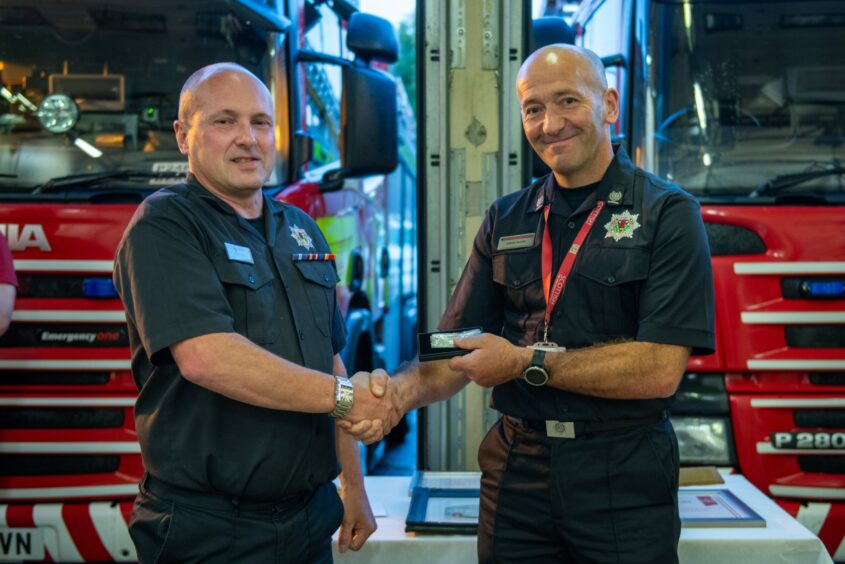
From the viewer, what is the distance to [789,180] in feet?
13.1

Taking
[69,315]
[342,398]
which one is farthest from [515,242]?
[69,315]

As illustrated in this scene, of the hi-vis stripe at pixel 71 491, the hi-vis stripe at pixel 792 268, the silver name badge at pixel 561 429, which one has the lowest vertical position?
the hi-vis stripe at pixel 71 491

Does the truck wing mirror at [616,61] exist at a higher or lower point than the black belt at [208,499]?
higher

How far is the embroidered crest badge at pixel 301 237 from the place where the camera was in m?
2.62

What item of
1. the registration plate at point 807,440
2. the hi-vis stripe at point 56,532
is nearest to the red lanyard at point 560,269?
the registration plate at point 807,440

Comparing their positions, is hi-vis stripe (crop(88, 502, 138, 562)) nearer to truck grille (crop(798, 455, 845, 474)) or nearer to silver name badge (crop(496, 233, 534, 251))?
silver name badge (crop(496, 233, 534, 251))

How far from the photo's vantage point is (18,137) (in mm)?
4000

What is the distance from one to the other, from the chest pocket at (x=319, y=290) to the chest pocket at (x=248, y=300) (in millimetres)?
163

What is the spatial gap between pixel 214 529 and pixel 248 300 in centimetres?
56

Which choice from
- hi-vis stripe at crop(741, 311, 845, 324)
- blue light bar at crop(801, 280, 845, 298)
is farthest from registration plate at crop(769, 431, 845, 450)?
blue light bar at crop(801, 280, 845, 298)

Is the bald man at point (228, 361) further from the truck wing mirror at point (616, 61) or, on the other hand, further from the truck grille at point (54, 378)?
the truck wing mirror at point (616, 61)

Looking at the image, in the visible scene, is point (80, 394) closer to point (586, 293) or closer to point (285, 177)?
point (285, 177)

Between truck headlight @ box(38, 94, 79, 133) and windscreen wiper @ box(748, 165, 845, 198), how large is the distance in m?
2.85

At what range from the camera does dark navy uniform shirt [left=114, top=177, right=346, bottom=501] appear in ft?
7.33
